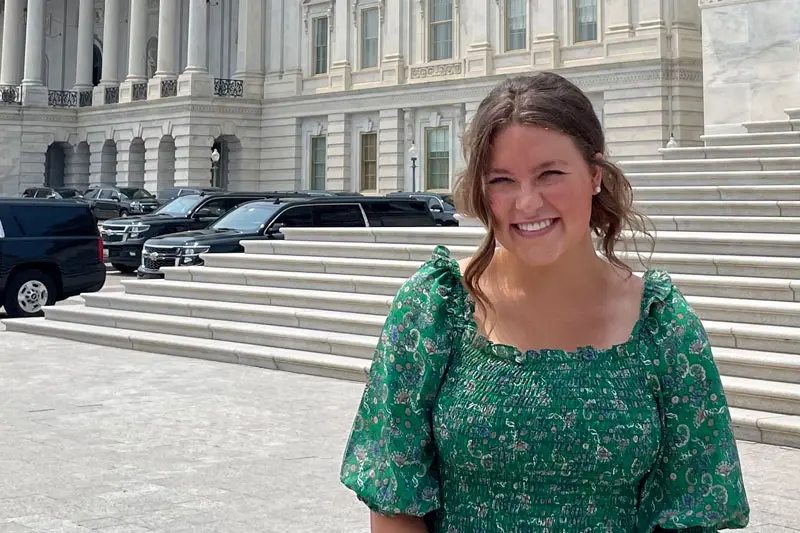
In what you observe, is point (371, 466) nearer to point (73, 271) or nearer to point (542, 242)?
point (542, 242)

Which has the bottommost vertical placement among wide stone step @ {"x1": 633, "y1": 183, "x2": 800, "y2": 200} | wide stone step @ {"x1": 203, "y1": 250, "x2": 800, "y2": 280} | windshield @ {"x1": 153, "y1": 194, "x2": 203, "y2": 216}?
wide stone step @ {"x1": 203, "y1": 250, "x2": 800, "y2": 280}

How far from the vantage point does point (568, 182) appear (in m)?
2.32

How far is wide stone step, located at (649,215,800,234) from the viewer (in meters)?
12.8

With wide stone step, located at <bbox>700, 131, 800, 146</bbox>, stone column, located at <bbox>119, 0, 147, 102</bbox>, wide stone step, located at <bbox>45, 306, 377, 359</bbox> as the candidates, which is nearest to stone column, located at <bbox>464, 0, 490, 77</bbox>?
stone column, located at <bbox>119, 0, 147, 102</bbox>

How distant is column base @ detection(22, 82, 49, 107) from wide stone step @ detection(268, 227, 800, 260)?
48911 millimetres

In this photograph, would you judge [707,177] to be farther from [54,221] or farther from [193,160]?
[193,160]

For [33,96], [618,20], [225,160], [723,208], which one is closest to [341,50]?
[225,160]

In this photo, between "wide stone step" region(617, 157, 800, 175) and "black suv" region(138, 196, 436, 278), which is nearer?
"wide stone step" region(617, 157, 800, 175)

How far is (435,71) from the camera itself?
46.6 meters

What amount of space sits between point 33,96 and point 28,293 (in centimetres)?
4705

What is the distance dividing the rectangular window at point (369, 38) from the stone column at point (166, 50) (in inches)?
440

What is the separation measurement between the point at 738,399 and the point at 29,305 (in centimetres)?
1297

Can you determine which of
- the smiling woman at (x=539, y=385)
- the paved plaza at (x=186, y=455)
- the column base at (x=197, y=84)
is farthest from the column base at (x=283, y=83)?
Answer: the smiling woman at (x=539, y=385)

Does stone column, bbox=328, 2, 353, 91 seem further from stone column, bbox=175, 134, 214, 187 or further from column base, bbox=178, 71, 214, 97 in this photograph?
stone column, bbox=175, 134, 214, 187
